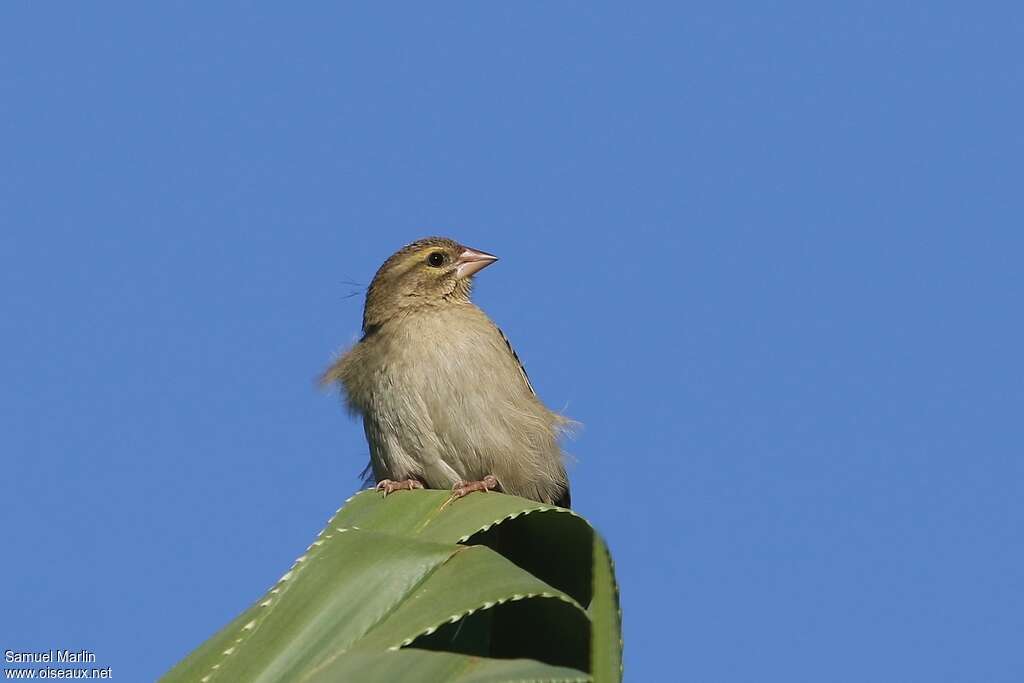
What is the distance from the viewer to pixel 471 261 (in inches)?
242

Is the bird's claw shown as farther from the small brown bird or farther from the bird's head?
the bird's head

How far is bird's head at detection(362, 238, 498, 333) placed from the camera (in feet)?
19.3

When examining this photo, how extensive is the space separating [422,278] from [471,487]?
198 centimetres

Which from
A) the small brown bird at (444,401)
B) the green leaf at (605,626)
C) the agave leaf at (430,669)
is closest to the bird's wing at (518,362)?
the small brown bird at (444,401)

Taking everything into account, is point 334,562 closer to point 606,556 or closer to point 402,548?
point 402,548

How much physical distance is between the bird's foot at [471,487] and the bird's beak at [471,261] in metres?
1.21

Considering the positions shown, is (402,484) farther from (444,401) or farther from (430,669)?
(430,669)

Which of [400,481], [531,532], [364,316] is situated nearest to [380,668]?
[531,532]

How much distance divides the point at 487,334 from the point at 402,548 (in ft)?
9.30

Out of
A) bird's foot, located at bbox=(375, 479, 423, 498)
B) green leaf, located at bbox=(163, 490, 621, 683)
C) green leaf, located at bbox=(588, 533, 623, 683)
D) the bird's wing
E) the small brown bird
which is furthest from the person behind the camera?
the bird's wing

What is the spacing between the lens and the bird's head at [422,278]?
19.3ft

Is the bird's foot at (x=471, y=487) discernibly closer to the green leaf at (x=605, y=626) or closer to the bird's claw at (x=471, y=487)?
the bird's claw at (x=471, y=487)

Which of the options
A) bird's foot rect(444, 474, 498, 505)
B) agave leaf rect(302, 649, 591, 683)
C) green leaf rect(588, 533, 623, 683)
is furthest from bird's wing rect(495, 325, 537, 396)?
agave leaf rect(302, 649, 591, 683)

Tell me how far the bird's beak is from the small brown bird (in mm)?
212
